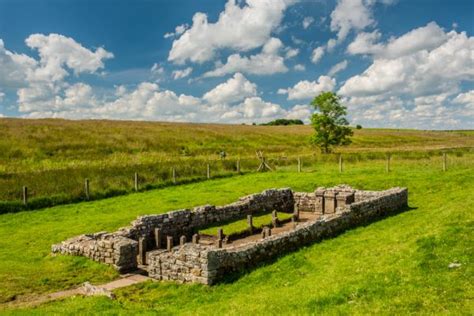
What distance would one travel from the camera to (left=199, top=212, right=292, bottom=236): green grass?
2217 cm

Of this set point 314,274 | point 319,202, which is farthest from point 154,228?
point 319,202

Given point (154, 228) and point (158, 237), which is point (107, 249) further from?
point (154, 228)

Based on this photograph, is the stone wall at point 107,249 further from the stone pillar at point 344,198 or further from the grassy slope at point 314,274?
the stone pillar at point 344,198

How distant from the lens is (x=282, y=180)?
35969 millimetres

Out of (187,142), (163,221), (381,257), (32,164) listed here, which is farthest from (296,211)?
(187,142)

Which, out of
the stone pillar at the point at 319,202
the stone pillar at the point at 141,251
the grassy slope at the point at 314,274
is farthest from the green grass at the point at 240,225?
the stone pillar at the point at 141,251

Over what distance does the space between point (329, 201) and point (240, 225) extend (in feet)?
19.8

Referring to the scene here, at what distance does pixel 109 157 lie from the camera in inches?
1795

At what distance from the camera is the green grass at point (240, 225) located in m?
22.2

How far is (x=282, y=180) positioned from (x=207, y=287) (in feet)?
75.2

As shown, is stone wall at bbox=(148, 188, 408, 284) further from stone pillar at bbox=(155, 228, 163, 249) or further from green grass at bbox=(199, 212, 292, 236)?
green grass at bbox=(199, 212, 292, 236)

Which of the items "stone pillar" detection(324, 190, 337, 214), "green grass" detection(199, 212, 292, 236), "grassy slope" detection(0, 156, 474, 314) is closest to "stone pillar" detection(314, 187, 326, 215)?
"stone pillar" detection(324, 190, 337, 214)

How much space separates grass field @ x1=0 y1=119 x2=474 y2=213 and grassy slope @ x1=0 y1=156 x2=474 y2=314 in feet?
17.9

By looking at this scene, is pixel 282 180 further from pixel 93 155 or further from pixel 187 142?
pixel 187 142
